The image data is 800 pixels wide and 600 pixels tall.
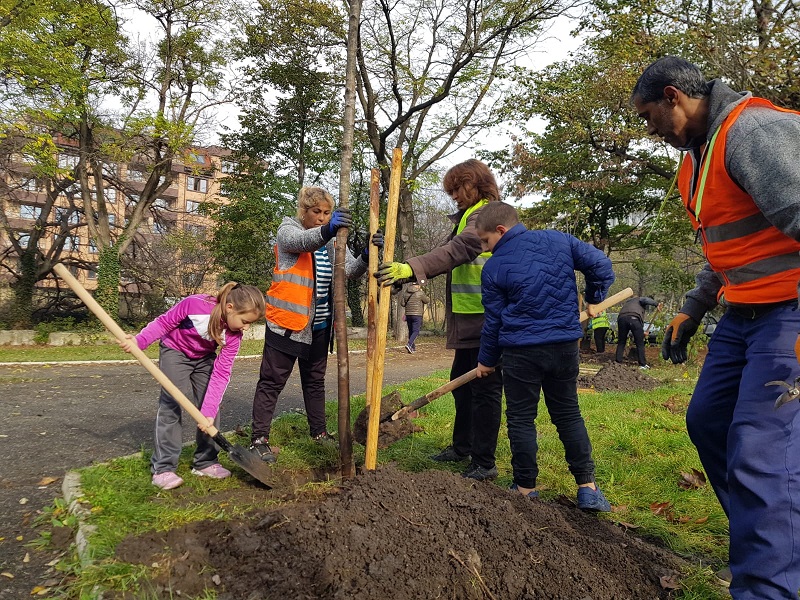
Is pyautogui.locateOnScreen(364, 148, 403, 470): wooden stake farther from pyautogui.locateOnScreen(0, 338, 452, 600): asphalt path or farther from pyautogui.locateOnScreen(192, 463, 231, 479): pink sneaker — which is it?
pyautogui.locateOnScreen(0, 338, 452, 600): asphalt path

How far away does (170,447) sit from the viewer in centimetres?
360

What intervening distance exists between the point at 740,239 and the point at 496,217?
163 cm

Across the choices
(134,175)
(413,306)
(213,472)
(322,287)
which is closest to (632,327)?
(413,306)

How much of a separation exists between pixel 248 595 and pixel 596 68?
17.1 meters

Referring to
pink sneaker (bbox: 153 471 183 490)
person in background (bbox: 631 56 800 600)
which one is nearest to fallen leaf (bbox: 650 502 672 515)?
person in background (bbox: 631 56 800 600)

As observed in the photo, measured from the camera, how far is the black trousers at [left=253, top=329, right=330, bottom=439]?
4.09 meters

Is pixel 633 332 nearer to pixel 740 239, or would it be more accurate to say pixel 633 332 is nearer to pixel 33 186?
pixel 740 239

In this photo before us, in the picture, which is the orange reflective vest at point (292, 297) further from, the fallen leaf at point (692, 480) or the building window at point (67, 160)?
the building window at point (67, 160)

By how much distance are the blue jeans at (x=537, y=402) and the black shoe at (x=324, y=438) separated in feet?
5.44

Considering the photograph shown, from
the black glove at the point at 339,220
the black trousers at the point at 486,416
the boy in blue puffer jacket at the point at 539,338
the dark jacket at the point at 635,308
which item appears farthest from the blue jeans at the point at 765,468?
the dark jacket at the point at 635,308

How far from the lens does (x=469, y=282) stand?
3.98 m

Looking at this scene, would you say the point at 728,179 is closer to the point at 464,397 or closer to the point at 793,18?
the point at 464,397

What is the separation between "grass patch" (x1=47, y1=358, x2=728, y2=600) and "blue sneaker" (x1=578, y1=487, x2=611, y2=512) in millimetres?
64

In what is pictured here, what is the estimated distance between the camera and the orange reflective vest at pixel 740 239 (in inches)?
76.7
